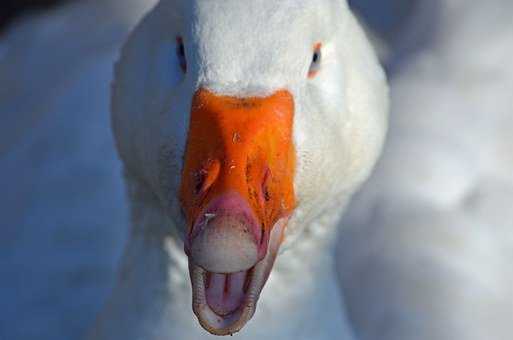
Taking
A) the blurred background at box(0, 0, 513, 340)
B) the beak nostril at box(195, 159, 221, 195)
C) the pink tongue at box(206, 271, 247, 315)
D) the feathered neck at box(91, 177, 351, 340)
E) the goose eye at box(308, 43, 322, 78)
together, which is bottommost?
the blurred background at box(0, 0, 513, 340)

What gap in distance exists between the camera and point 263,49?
221cm

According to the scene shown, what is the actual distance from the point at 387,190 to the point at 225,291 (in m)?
1.51

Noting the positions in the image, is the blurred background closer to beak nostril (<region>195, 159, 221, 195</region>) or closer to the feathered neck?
the feathered neck

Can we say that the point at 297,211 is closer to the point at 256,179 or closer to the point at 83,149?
the point at 256,179

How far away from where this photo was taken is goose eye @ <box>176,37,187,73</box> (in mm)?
2336

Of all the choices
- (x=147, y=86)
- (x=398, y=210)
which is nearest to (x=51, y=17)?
(x=398, y=210)

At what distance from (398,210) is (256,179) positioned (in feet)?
5.05

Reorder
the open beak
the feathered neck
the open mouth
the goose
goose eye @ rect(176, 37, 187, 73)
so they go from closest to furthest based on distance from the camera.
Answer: the open beak → the open mouth → goose eye @ rect(176, 37, 187, 73) → the feathered neck → the goose

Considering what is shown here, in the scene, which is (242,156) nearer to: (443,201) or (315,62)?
(315,62)

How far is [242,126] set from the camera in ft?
6.99

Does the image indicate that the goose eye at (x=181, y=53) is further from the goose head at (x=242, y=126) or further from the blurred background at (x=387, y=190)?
the blurred background at (x=387, y=190)

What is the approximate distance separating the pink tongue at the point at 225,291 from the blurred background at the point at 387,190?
968mm

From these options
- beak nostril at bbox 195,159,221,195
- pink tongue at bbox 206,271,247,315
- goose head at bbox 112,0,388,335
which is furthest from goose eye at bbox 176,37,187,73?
pink tongue at bbox 206,271,247,315

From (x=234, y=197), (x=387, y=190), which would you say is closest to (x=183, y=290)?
(x=234, y=197)
